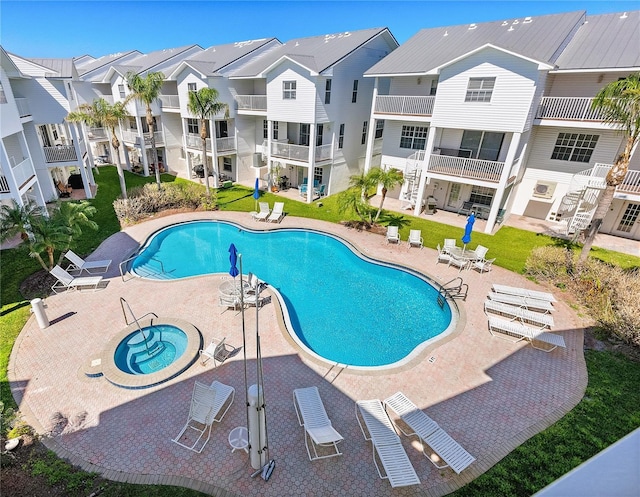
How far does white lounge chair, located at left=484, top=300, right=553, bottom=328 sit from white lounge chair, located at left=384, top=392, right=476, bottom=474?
6.35m

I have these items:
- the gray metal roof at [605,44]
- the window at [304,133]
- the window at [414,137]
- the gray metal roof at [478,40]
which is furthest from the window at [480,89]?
the window at [304,133]

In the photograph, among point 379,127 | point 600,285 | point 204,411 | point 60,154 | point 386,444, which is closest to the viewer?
point 386,444

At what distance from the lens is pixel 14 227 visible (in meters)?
12.2

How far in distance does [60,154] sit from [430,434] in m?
27.4

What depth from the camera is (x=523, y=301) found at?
12766 millimetres

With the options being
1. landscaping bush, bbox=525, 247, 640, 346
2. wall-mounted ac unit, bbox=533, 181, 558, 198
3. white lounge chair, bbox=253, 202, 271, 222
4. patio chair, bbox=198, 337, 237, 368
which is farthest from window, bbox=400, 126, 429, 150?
patio chair, bbox=198, 337, 237, 368

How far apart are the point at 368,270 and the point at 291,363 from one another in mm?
7909

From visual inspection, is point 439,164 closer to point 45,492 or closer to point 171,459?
point 171,459

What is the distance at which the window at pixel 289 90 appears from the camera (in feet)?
77.2

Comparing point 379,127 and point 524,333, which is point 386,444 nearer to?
point 524,333

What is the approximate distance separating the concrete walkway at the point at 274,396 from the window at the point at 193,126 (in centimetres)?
2203

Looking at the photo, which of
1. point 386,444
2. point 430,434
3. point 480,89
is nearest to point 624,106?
point 480,89

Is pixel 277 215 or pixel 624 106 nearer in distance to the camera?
pixel 624 106

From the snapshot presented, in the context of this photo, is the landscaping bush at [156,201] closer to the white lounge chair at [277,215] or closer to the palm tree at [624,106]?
the white lounge chair at [277,215]
